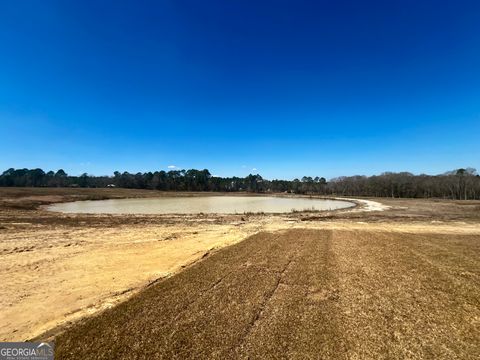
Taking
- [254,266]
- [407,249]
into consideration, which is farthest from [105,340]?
[407,249]

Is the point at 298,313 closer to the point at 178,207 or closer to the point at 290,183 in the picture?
the point at 178,207

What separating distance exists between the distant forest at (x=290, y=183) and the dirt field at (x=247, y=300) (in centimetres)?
8695

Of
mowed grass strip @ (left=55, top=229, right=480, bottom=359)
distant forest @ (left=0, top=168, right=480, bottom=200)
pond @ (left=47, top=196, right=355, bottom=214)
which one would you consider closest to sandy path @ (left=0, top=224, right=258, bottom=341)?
mowed grass strip @ (left=55, top=229, right=480, bottom=359)

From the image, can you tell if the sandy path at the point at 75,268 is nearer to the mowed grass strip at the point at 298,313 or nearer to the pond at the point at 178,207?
the mowed grass strip at the point at 298,313

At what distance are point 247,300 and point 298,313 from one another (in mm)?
1267

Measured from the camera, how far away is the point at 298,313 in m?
5.65

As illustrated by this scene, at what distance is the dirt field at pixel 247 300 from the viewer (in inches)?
179

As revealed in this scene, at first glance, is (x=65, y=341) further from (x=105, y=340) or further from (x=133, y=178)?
(x=133, y=178)

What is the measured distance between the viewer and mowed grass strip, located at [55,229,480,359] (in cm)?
442

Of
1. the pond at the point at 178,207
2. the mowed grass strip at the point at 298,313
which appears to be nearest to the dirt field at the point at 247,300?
the mowed grass strip at the point at 298,313

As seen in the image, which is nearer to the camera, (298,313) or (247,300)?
(298,313)

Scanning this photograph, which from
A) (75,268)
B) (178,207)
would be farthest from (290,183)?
(75,268)

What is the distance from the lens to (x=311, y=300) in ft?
20.7

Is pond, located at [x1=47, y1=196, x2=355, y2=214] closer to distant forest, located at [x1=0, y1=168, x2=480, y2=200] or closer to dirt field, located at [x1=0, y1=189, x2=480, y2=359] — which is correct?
dirt field, located at [x1=0, y1=189, x2=480, y2=359]
